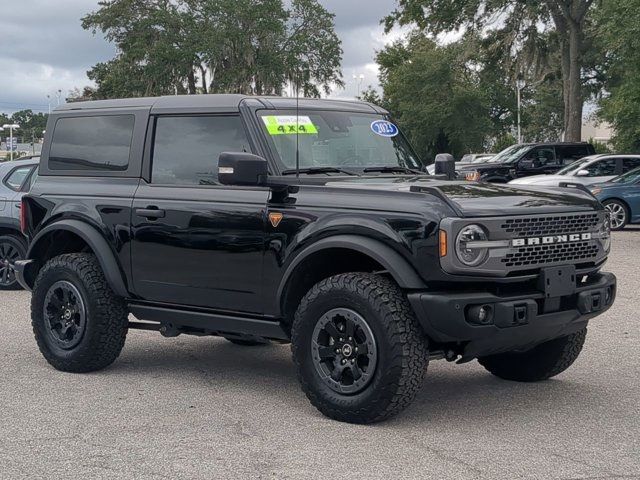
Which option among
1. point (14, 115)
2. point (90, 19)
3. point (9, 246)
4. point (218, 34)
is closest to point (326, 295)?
point (9, 246)

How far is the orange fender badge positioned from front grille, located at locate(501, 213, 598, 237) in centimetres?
143

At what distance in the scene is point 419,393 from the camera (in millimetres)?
6520

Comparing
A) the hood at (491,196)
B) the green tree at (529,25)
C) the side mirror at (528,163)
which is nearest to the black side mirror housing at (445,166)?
the hood at (491,196)

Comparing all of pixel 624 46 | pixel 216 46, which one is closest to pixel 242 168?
pixel 624 46

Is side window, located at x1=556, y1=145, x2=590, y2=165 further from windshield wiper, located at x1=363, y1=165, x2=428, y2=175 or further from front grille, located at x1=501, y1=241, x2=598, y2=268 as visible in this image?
front grille, located at x1=501, y1=241, x2=598, y2=268

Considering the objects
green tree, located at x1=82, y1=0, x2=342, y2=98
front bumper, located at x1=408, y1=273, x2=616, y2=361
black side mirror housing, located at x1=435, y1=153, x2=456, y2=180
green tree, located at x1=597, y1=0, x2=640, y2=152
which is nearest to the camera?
front bumper, located at x1=408, y1=273, x2=616, y2=361

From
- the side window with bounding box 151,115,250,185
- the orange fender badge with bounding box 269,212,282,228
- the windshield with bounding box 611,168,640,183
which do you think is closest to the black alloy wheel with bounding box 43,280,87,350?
the side window with bounding box 151,115,250,185

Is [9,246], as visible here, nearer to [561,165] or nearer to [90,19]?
[561,165]

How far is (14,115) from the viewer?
493 ft

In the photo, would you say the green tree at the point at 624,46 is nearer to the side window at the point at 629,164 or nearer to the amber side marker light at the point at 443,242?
the side window at the point at 629,164

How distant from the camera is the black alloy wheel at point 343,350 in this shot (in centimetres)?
555

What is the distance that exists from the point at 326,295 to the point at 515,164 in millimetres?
22600

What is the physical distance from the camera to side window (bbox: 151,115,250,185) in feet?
21.7

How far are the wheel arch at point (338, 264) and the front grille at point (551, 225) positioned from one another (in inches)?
24.2
